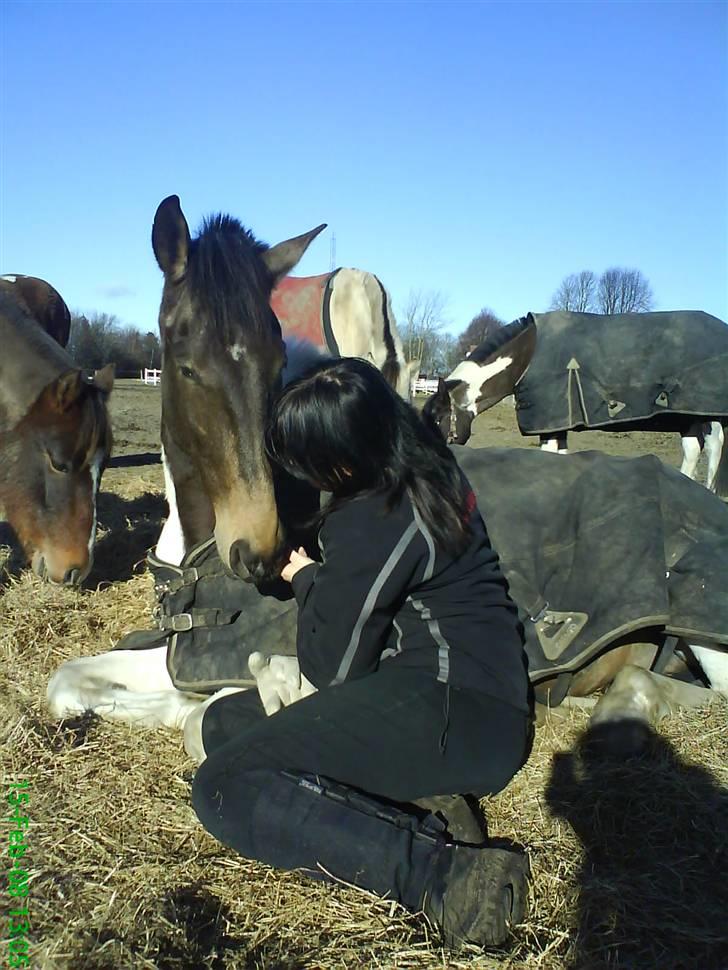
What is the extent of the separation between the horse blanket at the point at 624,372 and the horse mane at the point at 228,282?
5.54 m

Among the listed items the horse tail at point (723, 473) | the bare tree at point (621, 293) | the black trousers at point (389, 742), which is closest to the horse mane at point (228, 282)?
the black trousers at point (389, 742)

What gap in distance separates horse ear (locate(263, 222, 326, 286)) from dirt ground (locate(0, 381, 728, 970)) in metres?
1.86

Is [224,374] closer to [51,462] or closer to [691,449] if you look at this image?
[51,462]

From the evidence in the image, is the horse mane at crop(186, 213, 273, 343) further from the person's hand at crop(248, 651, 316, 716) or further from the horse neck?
the horse neck

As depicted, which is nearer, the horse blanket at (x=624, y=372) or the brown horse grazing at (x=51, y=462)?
the brown horse grazing at (x=51, y=462)

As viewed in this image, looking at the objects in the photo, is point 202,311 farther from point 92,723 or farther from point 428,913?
point 428,913

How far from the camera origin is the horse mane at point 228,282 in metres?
2.71

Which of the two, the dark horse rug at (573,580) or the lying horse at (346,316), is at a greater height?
the lying horse at (346,316)

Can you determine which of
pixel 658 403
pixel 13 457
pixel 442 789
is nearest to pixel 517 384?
pixel 658 403

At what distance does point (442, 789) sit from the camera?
218cm
